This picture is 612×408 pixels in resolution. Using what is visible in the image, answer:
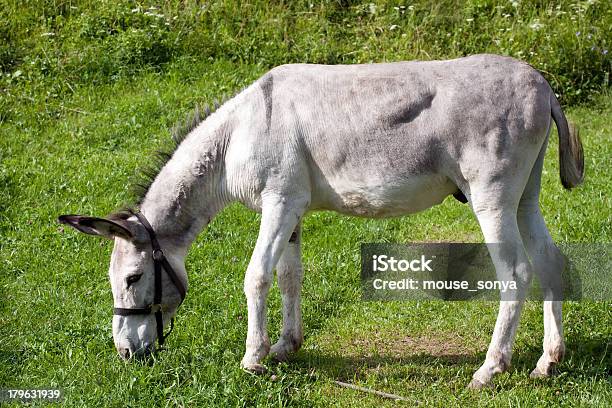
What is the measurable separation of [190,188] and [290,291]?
102 centimetres

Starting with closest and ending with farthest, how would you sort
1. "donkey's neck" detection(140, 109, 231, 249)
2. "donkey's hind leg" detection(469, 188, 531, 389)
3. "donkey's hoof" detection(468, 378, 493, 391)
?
"donkey's hind leg" detection(469, 188, 531, 389) < "donkey's hoof" detection(468, 378, 493, 391) < "donkey's neck" detection(140, 109, 231, 249)

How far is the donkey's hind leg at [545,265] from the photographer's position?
582 cm

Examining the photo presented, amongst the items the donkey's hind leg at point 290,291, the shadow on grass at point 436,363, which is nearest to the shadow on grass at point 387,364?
the shadow on grass at point 436,363

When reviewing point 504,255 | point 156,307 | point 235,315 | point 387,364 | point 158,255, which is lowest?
point 235,315

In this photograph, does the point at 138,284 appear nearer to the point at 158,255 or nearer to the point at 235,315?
the point at 158,255

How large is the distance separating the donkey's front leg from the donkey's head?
1.88ft

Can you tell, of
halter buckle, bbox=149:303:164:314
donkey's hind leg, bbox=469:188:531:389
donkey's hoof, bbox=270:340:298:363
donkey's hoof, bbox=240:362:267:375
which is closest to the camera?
donkey's hind leg, bbox=469:188:531:389

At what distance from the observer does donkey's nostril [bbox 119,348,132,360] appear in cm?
581

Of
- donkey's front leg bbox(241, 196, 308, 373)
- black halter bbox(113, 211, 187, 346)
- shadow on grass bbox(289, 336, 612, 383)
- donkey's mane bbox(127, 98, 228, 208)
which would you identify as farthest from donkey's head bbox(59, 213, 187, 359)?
shadow on grass bbox(289, 336, 612, 383)

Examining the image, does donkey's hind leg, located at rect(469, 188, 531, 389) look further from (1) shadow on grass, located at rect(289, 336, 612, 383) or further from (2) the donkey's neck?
(2) the donkey's neck

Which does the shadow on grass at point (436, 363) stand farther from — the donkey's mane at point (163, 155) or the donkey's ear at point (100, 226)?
the donkey's mane at point (163, 155)

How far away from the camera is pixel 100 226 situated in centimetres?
563

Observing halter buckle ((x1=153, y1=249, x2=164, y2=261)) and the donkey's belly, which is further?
halter buckle ((x1=153, y1=249, x2=164, y2=261))

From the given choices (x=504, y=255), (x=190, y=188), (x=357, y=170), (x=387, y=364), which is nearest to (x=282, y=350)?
(x=387, y=364)
